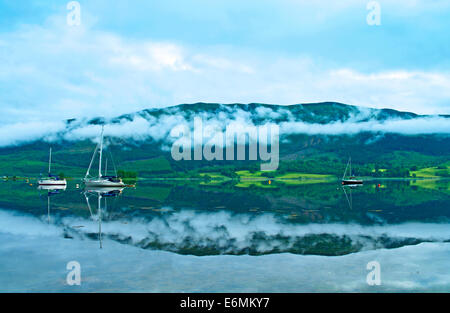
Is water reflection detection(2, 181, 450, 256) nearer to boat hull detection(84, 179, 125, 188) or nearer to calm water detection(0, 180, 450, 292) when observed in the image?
calm water detection(0, 180, 450, 292)

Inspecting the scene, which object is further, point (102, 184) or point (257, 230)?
point (102, 184)

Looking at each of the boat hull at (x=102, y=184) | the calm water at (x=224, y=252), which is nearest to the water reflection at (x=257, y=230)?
the calm water at (x=224, y=252)

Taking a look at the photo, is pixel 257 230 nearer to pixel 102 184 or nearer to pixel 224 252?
pixel 224 252

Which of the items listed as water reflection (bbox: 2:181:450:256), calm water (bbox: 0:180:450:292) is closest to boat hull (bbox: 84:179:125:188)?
water reflection (bbox: 2:181:450:256)

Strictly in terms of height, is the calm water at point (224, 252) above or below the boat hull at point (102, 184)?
above

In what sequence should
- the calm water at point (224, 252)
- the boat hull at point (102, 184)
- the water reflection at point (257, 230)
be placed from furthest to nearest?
the boat hull at point (102, 184)
the water reflection at point (257, 230)
the calm water at point (224, 252)

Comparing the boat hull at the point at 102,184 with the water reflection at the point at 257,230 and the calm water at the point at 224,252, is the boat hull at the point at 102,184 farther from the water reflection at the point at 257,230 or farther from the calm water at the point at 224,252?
the calm water at the point at 224,252

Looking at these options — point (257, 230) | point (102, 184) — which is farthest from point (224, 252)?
point (102, 184)

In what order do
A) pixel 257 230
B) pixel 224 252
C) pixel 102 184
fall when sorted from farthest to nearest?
pixel 102 184
pixel 257 230
pixel 224 252

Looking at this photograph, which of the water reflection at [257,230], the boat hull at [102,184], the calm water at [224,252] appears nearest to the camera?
the calm water at [224,252]

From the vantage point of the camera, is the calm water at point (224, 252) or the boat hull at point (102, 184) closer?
the calm water at point (224, 252)

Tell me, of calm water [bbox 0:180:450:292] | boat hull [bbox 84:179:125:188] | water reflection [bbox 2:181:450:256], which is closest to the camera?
calm water [bbox 0:180:450:292]
